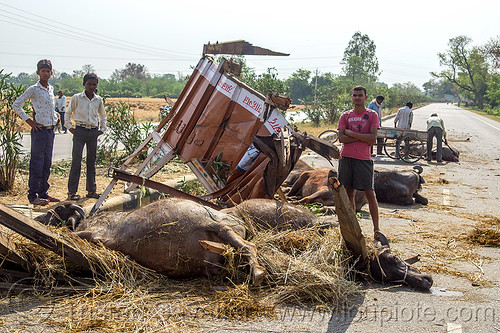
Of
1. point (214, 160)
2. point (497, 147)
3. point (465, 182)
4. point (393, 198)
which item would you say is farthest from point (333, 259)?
point (497, 147)

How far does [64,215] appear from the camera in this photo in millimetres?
5234

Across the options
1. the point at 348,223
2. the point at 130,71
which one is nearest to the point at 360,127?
the point at 348,223

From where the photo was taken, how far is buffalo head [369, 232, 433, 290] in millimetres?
4562

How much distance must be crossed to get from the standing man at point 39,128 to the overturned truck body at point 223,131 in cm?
Result: 134

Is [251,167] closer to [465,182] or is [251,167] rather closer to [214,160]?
[214,160]

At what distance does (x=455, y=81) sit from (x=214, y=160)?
343 feet

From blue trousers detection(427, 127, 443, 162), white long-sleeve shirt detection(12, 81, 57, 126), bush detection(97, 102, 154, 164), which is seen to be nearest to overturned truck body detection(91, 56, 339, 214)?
white long-sleeve shirt detection(12, 81, 57, 126)

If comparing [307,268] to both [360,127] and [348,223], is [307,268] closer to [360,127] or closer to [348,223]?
[348,223]

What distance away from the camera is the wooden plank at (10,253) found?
3.98 metres

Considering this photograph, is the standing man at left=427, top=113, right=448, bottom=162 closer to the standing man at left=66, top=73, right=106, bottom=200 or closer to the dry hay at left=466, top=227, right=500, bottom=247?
the dry hay at left=466, top=227, right=500, bottom=247

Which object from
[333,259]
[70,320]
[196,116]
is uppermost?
[196,116]

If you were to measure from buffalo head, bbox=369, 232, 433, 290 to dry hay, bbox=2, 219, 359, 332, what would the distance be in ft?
0.97

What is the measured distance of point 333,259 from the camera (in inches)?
181

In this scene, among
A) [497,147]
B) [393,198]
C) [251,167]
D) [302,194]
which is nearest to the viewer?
[251,167]
